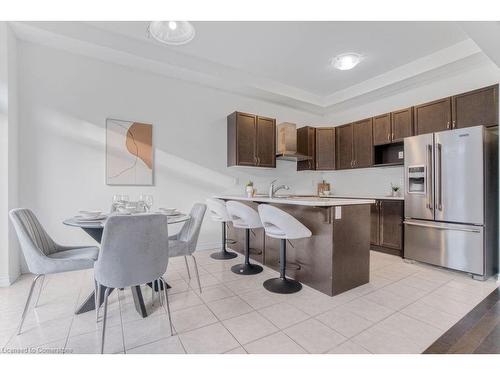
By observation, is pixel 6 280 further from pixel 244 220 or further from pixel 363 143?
pixel 363 143

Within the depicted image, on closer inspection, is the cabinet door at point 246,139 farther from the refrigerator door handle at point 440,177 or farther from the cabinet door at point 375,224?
the refrigerator door handle at point 440,177

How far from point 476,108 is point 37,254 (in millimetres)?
4974

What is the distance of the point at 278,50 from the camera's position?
11.2 ft

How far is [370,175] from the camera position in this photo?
4.74 m

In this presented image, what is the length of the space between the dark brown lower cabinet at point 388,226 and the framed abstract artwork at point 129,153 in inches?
145

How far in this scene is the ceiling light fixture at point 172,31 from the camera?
7.28ft

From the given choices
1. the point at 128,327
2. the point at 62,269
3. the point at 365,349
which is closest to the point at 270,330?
the point at 365,349

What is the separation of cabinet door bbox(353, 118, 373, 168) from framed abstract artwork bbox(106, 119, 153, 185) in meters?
3.76

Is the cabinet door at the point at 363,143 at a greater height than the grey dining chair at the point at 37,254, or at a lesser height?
greater

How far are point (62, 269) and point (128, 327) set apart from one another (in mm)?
673

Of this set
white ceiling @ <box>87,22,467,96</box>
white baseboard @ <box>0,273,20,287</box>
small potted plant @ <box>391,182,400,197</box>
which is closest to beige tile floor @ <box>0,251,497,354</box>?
white baseboard @ <box>0,273,20,287</box>

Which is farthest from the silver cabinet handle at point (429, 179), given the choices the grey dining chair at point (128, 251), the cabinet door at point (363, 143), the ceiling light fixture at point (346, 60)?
the grey dining chair at point (128, 251)
